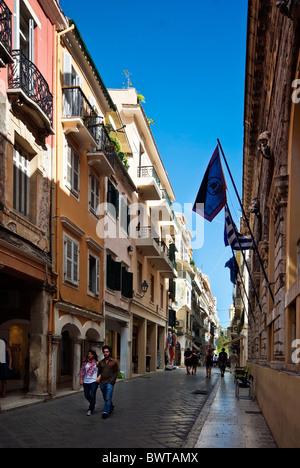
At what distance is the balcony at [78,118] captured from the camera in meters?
17.8

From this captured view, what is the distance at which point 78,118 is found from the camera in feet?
58.2

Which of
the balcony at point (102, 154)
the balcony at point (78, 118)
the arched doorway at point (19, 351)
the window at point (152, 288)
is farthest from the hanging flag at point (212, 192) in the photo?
the window at point (152, 288)

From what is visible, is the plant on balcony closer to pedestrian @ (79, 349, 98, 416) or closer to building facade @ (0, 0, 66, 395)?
building facade @ (0, 0, 66, 395)

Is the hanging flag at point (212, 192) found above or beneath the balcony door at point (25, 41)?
beneath

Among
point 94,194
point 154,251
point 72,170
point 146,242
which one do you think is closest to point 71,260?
point 72,170

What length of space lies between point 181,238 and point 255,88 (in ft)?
146

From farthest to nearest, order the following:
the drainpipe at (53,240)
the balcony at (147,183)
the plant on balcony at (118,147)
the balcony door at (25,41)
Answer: the balcony at (147,183), the plant on balcony at (118,147), the drainpipe at (53,240), the balcony door at (25,41)

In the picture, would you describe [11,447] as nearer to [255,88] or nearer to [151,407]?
[151,407]

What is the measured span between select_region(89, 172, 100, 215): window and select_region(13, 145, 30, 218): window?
19.4ft

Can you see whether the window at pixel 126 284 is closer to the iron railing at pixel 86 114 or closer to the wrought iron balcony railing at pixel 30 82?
the iron railing at pixel 86 114

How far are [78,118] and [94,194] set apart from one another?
4.47 meters

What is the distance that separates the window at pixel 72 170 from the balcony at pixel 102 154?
125 cm

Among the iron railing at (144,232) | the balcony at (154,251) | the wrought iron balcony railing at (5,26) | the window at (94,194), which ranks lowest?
the balcony at (154,251)
